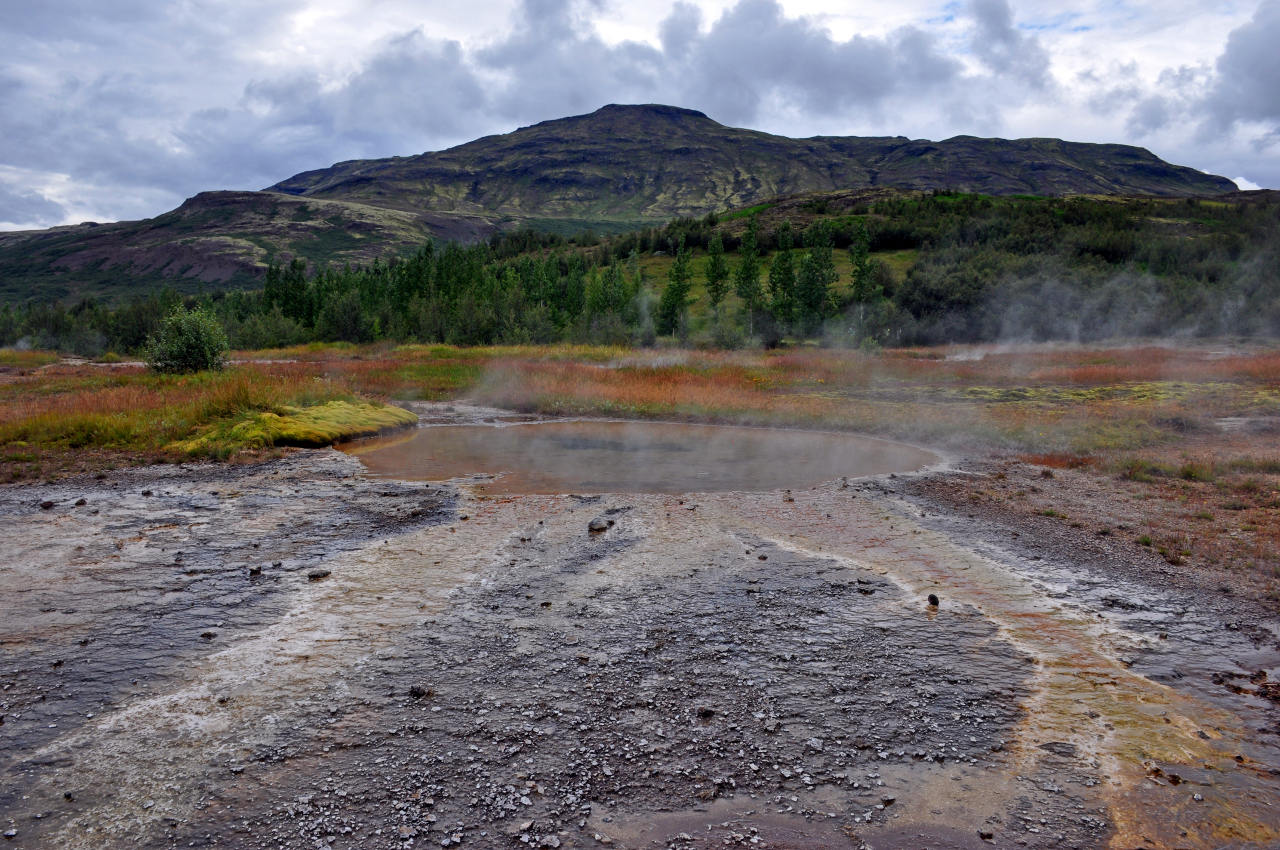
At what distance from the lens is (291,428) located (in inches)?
675

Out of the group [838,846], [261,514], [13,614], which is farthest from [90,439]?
[838,846]

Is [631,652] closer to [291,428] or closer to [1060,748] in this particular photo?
[1060,748]

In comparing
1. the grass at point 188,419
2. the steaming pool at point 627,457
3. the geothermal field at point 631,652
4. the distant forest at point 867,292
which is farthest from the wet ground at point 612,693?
the distant forest at point 867,292

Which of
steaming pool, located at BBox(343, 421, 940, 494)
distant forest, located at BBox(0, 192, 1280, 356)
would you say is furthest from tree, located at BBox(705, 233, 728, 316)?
steaming pool, located at BBox(343, 421, 940, 494)

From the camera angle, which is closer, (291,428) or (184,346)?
(291,428)

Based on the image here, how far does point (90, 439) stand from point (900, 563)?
16096 millimetres

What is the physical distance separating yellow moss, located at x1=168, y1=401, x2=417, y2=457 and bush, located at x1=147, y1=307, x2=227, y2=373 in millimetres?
12429

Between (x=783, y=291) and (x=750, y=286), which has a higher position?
(x=750, y=286)

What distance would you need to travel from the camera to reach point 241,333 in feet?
208

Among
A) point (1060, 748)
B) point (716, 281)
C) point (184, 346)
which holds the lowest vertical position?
point (1060, 748)

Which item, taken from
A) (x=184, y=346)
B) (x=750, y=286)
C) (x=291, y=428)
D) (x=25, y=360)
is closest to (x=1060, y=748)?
(x=291, y=428)

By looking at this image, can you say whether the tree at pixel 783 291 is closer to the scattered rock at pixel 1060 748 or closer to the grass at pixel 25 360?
the grass at pixel 25 360

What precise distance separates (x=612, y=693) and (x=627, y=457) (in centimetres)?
1093

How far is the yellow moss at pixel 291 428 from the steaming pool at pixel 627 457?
622 mm
